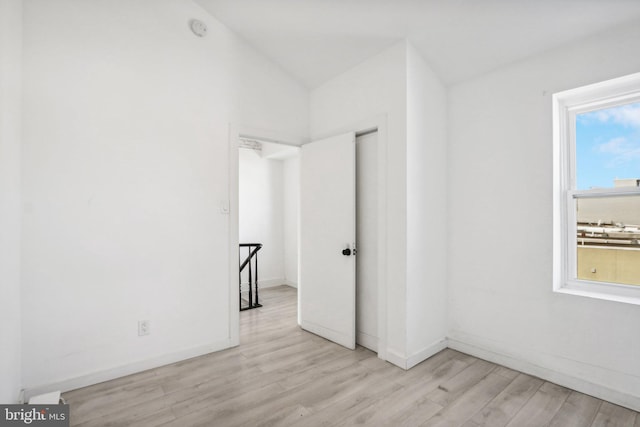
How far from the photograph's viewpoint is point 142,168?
263 centimetres

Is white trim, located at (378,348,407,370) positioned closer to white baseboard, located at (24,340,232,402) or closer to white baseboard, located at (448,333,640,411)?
white baseboard, located at (448,333,640,411)

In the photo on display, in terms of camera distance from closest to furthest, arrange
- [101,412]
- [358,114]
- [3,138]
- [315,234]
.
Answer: [3,138] < [101,412] < [358,114] < [315,234]

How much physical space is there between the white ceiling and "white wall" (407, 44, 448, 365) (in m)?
0.25

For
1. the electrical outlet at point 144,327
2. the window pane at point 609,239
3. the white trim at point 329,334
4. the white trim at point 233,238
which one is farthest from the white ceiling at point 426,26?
the electrical outlet at point 144,327

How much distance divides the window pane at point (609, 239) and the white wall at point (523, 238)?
0.29 meters

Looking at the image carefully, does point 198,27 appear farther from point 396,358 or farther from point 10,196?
point 396,358

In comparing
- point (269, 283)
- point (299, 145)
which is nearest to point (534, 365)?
point (299, 145)

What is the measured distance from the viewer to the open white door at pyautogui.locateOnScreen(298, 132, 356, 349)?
10.1ft

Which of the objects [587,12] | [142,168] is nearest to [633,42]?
[587,12]

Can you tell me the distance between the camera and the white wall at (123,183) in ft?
7.36

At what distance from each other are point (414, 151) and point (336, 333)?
6.22 ft

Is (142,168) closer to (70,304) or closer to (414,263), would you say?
(70,304)

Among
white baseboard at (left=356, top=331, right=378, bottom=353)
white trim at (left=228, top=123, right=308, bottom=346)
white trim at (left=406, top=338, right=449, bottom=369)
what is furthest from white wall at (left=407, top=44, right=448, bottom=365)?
white trim at (left=228, top=123, right=308, bottom=346)

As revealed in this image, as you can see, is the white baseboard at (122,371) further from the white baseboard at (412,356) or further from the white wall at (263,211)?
the white wall at (263,211)
